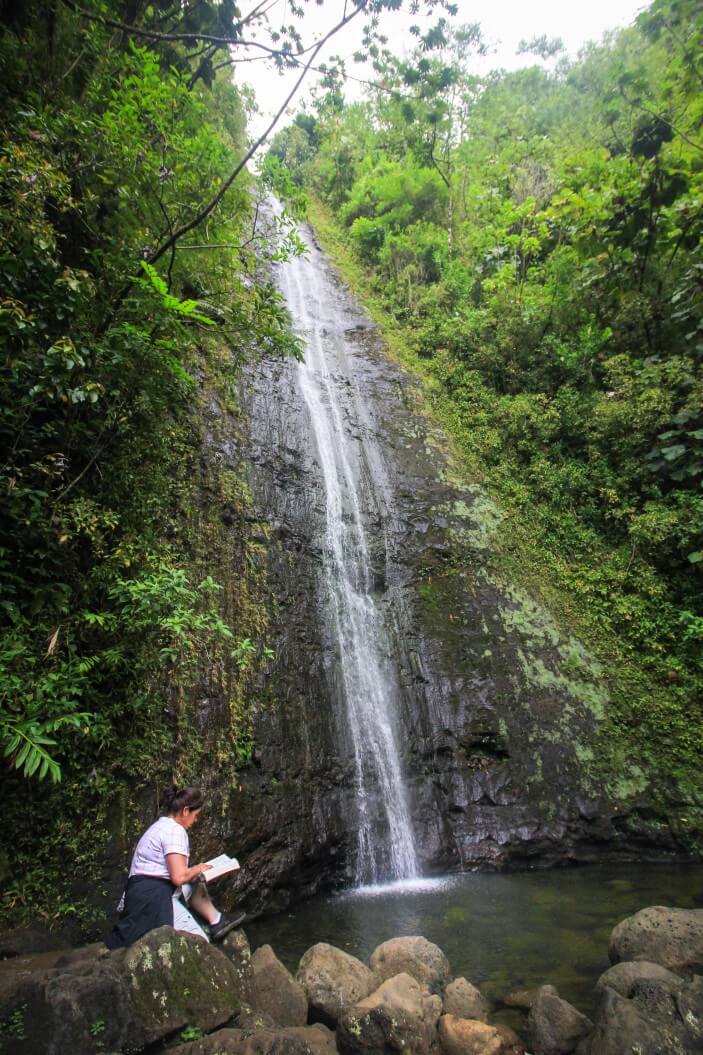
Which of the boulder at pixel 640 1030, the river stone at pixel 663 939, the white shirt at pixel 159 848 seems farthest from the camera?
the river stone at pixel 663 939

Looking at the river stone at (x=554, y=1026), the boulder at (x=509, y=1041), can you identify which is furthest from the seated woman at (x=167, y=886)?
the river stone at (x=554, y=1026)

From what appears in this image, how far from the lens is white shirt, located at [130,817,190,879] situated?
3311mm

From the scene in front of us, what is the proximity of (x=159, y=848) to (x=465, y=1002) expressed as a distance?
2.36 meters

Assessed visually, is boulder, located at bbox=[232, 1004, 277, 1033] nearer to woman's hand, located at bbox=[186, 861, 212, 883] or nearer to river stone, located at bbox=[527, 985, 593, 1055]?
woman's hand, located at bbox=[186, 861, 212, 883]

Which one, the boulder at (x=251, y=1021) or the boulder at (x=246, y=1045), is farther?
the boulder at (x=251, y=1021)

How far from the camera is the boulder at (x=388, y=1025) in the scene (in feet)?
10.0

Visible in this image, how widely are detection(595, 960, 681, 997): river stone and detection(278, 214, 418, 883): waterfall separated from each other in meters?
3.17

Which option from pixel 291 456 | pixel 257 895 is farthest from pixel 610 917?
pixel 291 456

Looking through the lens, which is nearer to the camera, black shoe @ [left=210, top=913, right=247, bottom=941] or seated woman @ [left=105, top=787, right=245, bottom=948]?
seated woman @ [left=105, top=787, right=245, bottom=948]

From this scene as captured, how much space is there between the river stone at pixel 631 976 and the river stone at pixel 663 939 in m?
0.20

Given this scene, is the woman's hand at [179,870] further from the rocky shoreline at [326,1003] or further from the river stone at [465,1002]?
the river stone at [465,1002]

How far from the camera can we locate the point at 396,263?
1778 cm

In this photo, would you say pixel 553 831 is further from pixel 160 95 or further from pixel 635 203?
pixel 635 203

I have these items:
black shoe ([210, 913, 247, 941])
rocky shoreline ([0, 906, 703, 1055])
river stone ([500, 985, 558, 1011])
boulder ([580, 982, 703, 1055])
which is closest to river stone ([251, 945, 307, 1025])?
rocky shoreline ([0, 906, 703, 1055])
